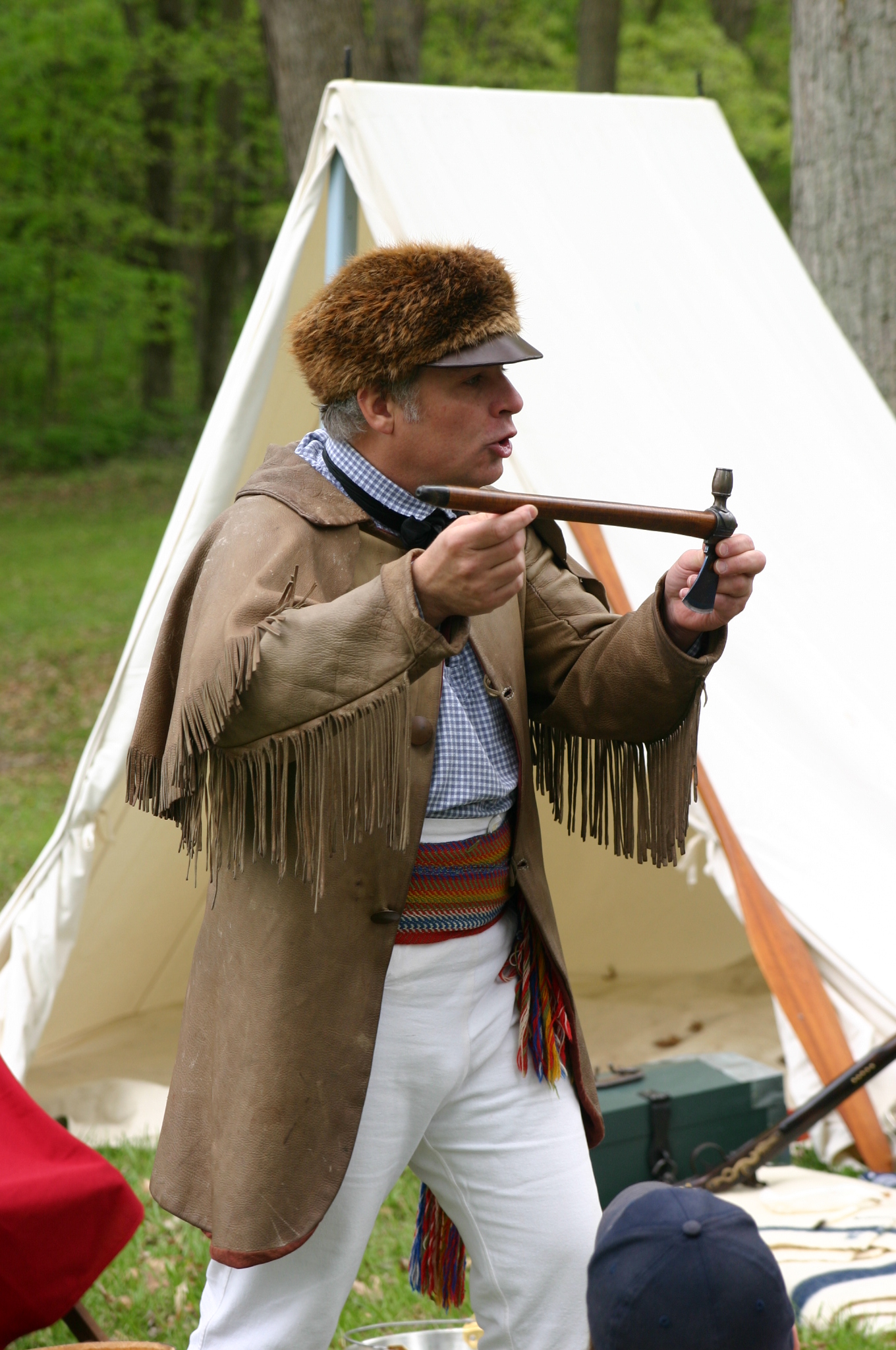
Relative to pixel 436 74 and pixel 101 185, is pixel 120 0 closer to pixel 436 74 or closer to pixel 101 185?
pixel 101 185

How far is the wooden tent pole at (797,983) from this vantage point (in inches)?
128

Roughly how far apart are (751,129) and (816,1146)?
519 inches

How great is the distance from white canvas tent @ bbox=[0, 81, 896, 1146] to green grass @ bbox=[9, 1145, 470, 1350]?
66cm

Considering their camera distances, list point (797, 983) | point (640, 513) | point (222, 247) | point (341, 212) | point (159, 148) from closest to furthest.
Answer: point (640, 513), point (797, 983), point (341, 212), point (159, 148), point (222, 247)

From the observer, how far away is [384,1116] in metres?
1.89

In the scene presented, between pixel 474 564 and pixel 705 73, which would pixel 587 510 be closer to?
pixel 474 564

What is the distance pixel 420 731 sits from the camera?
6.05 feet

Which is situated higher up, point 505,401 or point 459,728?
point 505,401

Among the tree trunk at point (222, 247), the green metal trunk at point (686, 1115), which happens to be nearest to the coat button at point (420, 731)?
the green metal trunk at point (686, 1115)

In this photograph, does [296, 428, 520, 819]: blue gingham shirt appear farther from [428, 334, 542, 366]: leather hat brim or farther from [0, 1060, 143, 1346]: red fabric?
[0, 1060, 143, 1346]: red fabric

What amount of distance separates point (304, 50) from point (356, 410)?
20.1 feet

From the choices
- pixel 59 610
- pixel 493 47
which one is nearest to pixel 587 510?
pixel 59 610

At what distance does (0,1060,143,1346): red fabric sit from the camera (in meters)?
2.43

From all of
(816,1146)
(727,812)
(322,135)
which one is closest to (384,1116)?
(727,812)
